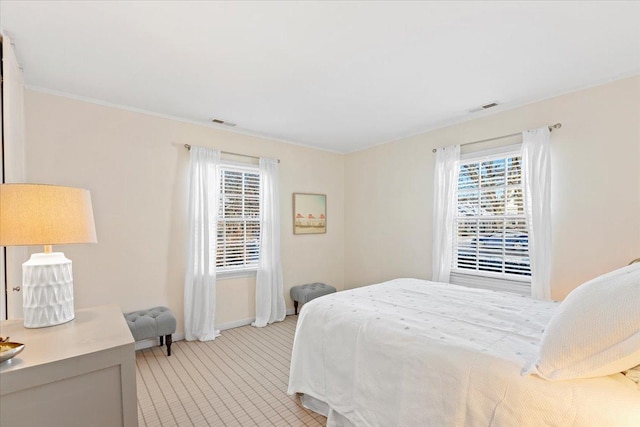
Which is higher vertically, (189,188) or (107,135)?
(107,135)

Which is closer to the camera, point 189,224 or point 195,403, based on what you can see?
point 195,403

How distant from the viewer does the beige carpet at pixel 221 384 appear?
2.21 m

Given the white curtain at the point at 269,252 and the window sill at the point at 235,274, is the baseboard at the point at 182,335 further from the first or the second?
the window sill at the point at 235,274

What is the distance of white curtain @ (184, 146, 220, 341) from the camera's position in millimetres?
3672

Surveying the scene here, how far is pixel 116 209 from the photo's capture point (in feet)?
10.8

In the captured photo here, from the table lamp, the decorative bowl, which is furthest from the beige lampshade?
the decorative bowl

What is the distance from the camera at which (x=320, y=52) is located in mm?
2279

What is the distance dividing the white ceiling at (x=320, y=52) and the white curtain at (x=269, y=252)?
3.70ft

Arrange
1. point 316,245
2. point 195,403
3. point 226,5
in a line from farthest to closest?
point 316,245 → point 195,403 → point 226,5

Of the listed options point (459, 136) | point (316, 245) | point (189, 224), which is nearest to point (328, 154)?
point (316, 245)

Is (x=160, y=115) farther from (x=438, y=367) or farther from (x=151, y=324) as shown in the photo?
(x=438, y=367)

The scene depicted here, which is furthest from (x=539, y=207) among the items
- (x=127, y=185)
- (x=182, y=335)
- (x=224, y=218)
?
(x=127, y=185)

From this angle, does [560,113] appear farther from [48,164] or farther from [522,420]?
[48,164]

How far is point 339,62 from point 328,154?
2840 millimetres
